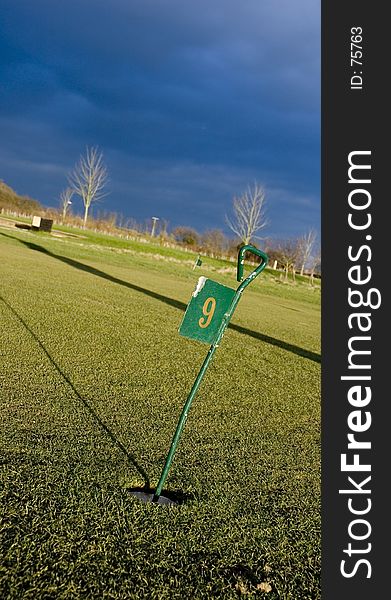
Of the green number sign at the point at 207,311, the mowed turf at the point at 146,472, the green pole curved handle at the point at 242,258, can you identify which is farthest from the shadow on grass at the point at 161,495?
the green pole curved handle at the point at 242,258

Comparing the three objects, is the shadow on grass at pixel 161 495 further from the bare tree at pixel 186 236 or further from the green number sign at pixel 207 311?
the bare tree at pixel 186 236

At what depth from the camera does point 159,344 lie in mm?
7586

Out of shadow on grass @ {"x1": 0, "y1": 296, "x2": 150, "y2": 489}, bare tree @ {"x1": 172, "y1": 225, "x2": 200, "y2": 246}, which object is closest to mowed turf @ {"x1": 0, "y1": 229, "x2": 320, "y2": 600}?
shadow on grass @ {"x1": 0, "y1": 296, "x2": 150, "y2": 489}

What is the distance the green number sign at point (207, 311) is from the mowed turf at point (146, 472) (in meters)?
1.02

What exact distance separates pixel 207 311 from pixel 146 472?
126 cm

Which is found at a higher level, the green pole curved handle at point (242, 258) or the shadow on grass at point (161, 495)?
the green pole curved handle at point (242, 258)

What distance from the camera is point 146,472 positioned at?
3193 mm

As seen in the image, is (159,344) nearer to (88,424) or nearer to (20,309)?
(20,309)

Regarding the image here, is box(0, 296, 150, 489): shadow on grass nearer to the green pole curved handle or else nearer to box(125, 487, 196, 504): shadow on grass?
box(125, 487, 196, 504): shadow on grass

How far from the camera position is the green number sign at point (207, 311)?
2.62 m

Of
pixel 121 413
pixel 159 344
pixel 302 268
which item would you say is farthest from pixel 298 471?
pixel 302 268

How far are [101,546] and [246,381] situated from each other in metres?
4.18

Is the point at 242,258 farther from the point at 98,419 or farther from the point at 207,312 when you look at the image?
the point at 98,419

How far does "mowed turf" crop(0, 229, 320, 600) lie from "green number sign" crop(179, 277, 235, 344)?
3.36ft
